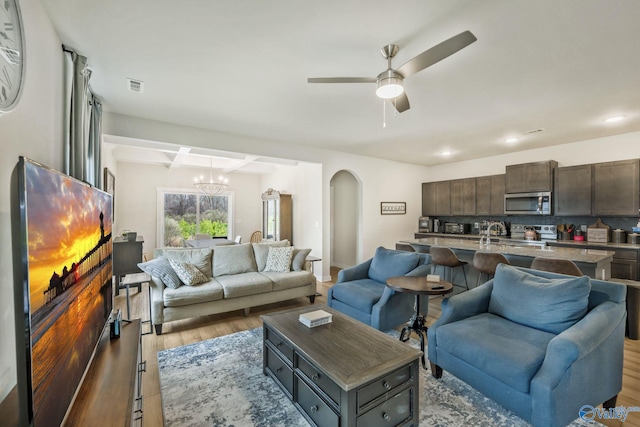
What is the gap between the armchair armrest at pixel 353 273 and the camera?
12.1 feet

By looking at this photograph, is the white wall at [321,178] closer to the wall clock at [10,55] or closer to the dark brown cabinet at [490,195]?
the dark brown cabinet at [490,195]

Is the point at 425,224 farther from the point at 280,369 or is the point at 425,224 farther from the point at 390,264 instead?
the point at 280,369

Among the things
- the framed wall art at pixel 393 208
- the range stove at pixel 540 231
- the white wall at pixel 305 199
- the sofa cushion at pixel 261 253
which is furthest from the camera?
the framed wall art at pixel 393 208

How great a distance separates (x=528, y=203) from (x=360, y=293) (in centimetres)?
417

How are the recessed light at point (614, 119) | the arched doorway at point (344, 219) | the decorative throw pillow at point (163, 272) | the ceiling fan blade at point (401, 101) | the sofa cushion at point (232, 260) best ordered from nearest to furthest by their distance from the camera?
the ceiling fan blade at point (401, 101) → the decorative throw pillow at point (163, 272) → the recessed light at point (614, 119) → the sofa cushion at point (232, 260) → the arched doorway at point (344, 219)

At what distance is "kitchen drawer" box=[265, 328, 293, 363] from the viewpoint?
81.5 inches

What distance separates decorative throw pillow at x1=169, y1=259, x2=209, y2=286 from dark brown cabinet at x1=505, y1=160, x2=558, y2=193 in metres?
5.80

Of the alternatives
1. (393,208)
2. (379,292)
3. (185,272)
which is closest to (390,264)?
(379,292)

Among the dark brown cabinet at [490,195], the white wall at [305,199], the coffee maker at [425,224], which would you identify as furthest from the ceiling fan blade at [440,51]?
the coffee maker at [425,224]

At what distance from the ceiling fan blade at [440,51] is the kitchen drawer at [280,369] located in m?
2.35

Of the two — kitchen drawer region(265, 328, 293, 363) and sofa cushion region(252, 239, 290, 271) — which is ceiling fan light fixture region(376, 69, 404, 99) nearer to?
kitchen drawer region(265, 328, 293, 363)

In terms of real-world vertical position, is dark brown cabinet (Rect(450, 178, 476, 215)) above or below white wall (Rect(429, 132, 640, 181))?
below

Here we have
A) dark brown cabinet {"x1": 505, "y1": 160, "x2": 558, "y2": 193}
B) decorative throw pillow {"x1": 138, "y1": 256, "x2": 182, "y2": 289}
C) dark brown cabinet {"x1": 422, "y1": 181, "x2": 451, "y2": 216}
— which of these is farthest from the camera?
dark brown cabinet {"x1": 422, "y1": 181, "x2": 451, "y2": 216}

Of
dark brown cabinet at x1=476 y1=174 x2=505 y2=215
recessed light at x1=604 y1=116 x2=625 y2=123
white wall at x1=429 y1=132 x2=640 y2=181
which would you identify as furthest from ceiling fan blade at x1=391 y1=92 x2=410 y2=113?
white wall at x1=429 y1=132 x2=640 y2=181
